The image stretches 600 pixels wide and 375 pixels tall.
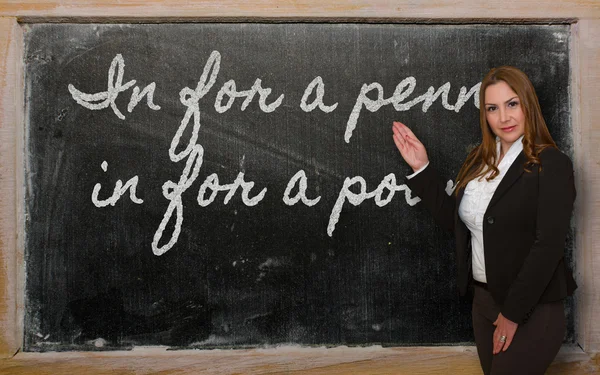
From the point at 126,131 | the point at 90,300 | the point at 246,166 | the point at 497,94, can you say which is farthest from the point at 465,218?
the point at 90,300

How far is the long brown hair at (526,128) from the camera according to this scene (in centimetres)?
196

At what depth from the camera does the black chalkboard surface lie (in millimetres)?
2508

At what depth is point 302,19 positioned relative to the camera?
254 cm

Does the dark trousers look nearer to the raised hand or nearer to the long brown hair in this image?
the long brown hair

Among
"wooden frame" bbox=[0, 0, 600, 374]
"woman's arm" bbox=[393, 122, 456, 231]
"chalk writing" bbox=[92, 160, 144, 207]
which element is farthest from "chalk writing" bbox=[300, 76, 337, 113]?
"chalk writing" bbox=[92, 160, 144, 207]

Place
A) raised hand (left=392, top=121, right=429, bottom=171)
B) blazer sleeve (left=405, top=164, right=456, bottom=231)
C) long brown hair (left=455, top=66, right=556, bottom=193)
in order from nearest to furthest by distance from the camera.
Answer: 1. long brown hair (left=455, top=66, right=556, bottom=193)
2. blazer sleeve (left=405, top=164, right=456, bottom=231)
3. raised hand (left=392, top=121, right=429, bottom=171)

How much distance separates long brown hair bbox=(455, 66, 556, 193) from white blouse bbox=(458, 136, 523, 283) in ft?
0.09

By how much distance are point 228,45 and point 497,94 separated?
1248 millimetres

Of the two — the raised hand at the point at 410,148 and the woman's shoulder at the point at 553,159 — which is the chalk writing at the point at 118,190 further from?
the woman's shoulder at the point at 553,159

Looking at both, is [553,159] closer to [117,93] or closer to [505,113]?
[505,113]

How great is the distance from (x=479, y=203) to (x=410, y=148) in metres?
0.51

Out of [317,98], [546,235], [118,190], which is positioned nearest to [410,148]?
[317,98]

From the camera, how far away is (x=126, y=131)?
8.26 feet

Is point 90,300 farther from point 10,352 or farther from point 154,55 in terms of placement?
point 154,55
